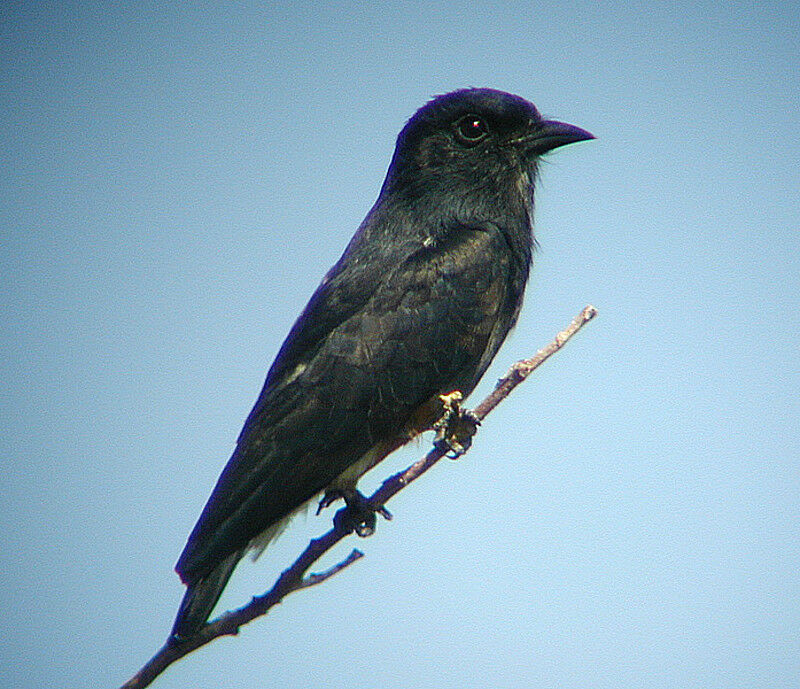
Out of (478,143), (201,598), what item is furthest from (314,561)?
(478,143)

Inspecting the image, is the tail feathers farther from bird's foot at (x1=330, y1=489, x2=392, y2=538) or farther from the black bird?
bird's foot at (x1=330, y1=489, x2=392, y2=538)

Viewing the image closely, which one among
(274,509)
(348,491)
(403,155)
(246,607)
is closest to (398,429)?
(348,491)

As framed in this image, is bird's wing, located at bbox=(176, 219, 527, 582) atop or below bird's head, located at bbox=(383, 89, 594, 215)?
below

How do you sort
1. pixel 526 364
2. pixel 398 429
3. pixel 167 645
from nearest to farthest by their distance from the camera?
pixel 167 645, pixel 526 364, pixel 398 429

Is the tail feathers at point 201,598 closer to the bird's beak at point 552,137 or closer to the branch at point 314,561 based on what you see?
the branch at point 314,561

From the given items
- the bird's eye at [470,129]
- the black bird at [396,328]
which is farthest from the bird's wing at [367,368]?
the bird's eye at [470,129]

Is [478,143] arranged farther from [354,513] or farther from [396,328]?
[354,513]

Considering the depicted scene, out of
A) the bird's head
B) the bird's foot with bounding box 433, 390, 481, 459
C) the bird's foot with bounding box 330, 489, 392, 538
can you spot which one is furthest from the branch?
the bird's head

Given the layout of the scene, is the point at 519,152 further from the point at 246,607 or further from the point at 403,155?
the point at 246,607
